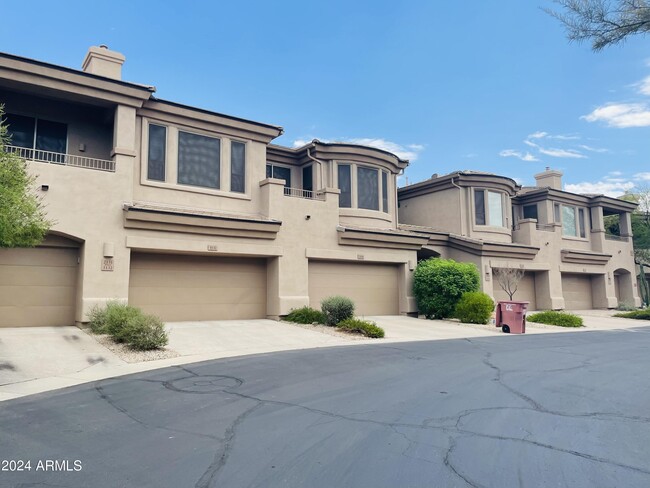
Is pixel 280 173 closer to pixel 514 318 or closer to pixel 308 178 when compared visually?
pixel 308 178

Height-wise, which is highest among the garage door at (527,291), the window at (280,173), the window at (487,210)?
the window at (280,173)

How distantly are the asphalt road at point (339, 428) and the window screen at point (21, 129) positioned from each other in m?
11.1

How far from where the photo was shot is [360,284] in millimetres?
22141

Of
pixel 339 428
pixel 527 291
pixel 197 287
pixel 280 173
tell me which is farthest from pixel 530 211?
pixel 339 428

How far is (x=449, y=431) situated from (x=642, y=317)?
86.6ft

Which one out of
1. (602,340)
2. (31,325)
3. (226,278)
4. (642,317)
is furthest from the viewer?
(642,317)

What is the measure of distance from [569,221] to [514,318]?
724 inches

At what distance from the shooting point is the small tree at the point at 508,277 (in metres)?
25.2

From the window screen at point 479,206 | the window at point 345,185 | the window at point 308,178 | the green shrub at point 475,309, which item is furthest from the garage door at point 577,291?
the window at point 308,178

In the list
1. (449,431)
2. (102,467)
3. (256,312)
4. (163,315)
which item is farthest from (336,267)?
(102,467)

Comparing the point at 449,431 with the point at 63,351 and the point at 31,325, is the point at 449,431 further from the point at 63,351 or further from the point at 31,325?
the point at 31,325

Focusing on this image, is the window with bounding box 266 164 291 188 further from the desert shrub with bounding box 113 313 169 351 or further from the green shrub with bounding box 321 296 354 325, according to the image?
the desert shrub with bounding box 113 313 169 351

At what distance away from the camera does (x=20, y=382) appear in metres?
8.99

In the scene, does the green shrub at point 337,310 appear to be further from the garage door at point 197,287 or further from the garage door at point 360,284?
the garage door at point 197,287
